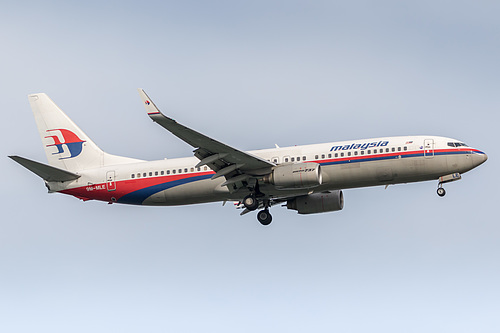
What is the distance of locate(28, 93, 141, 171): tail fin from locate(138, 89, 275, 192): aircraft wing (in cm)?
847

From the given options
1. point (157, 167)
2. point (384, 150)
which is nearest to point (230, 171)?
point (157, 167)

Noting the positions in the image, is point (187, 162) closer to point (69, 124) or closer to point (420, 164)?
point (69, 124)

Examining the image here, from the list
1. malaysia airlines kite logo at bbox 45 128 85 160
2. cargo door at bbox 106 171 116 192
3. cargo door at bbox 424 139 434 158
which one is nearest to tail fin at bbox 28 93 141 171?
malaysia airlines kite logo at bbox 45 128 85 160

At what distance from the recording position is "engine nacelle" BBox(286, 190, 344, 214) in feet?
161

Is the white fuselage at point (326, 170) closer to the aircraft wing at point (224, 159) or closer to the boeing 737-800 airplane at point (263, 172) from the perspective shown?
the boeing 737-800 airplane at point (263, 172)

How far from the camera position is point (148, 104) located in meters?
38.1

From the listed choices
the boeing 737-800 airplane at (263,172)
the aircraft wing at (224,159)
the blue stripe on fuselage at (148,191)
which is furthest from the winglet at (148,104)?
the blue stripe on fuselage at (148,191)

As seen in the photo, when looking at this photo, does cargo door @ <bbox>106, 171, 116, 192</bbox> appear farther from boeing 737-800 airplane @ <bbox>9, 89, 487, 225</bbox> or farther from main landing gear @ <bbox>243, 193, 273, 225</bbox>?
main landing gear @ <bbox>243, 193, 273, 225</bbox>

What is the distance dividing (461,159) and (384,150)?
466 centimetres

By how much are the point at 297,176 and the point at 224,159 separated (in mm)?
4508

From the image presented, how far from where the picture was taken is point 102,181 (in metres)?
48.5

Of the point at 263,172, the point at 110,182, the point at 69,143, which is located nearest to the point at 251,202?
the point at 263,172

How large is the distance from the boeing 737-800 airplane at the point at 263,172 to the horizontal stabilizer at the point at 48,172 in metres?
0.06

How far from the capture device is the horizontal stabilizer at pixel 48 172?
148 ft
